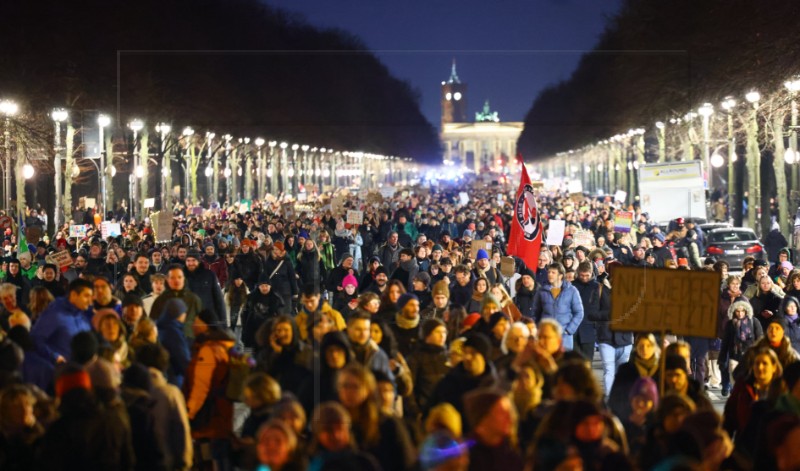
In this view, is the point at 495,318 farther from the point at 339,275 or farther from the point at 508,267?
the point at 508,267

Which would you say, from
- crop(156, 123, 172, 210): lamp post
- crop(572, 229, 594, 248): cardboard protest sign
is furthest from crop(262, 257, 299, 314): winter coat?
crop(156, 123, 172, 210): lamp post

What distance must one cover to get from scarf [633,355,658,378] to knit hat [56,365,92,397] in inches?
159

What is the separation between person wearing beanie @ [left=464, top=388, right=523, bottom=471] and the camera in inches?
272

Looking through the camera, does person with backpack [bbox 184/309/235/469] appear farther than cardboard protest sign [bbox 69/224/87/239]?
No

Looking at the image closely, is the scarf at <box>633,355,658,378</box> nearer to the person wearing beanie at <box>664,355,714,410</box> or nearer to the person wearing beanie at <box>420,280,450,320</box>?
the person wearing beanie at <box>664,355,714,410</box>

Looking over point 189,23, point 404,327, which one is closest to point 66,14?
point 189,23

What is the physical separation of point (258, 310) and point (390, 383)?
683 cm

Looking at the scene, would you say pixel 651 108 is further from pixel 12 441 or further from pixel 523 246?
pixel 12 441

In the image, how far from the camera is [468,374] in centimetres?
936

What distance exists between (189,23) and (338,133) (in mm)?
44350

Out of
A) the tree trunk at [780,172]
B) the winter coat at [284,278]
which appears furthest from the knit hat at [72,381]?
the tree trunk at [780,172]

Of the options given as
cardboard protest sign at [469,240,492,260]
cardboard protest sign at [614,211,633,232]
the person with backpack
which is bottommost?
the person with backpack

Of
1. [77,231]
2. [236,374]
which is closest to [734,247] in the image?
[77,231]

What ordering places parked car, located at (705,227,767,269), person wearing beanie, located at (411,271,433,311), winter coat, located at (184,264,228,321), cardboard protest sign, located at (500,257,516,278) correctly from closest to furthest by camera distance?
winter coat, located at (184,264,228,321), person wearing beanie, located at (411,271,433,311), cardboard protest sign, located at (500,257,516,278), parked car, located at (705,227,767,269)
